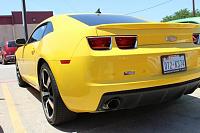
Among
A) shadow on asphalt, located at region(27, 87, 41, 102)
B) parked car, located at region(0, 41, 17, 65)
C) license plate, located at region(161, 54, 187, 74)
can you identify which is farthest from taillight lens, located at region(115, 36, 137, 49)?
parked car, located at region(0, 41, 17, 65)

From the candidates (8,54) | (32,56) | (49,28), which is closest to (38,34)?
(32,56)

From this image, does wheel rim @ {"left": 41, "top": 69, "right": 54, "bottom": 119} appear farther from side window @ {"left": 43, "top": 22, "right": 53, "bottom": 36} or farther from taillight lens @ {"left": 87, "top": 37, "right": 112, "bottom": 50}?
taillight lens @ {"left": 87, "top": 37, "right": 112, "bottom": 50}

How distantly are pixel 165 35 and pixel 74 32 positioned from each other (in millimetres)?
999

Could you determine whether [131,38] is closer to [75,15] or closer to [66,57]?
[66,57]

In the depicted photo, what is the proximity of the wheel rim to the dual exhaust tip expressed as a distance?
3.04ft

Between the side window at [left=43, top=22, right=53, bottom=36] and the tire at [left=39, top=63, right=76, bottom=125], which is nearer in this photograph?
the tire at [left=39, top=63, right=76, bottom=125]

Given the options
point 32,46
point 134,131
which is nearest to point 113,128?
point 134,131

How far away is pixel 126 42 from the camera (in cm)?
370

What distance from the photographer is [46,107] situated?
463cm

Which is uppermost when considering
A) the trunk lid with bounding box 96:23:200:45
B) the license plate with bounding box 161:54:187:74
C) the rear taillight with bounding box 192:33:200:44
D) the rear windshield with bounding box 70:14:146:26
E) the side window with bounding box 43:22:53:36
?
the rear windshield with bounding box 70:14:146:26

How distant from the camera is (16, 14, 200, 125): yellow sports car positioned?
11.7ft

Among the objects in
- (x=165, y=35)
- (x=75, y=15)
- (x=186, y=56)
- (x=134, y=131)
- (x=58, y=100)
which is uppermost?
(x=75, y=15)

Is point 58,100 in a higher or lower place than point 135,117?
higher

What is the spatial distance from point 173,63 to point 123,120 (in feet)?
3.48
